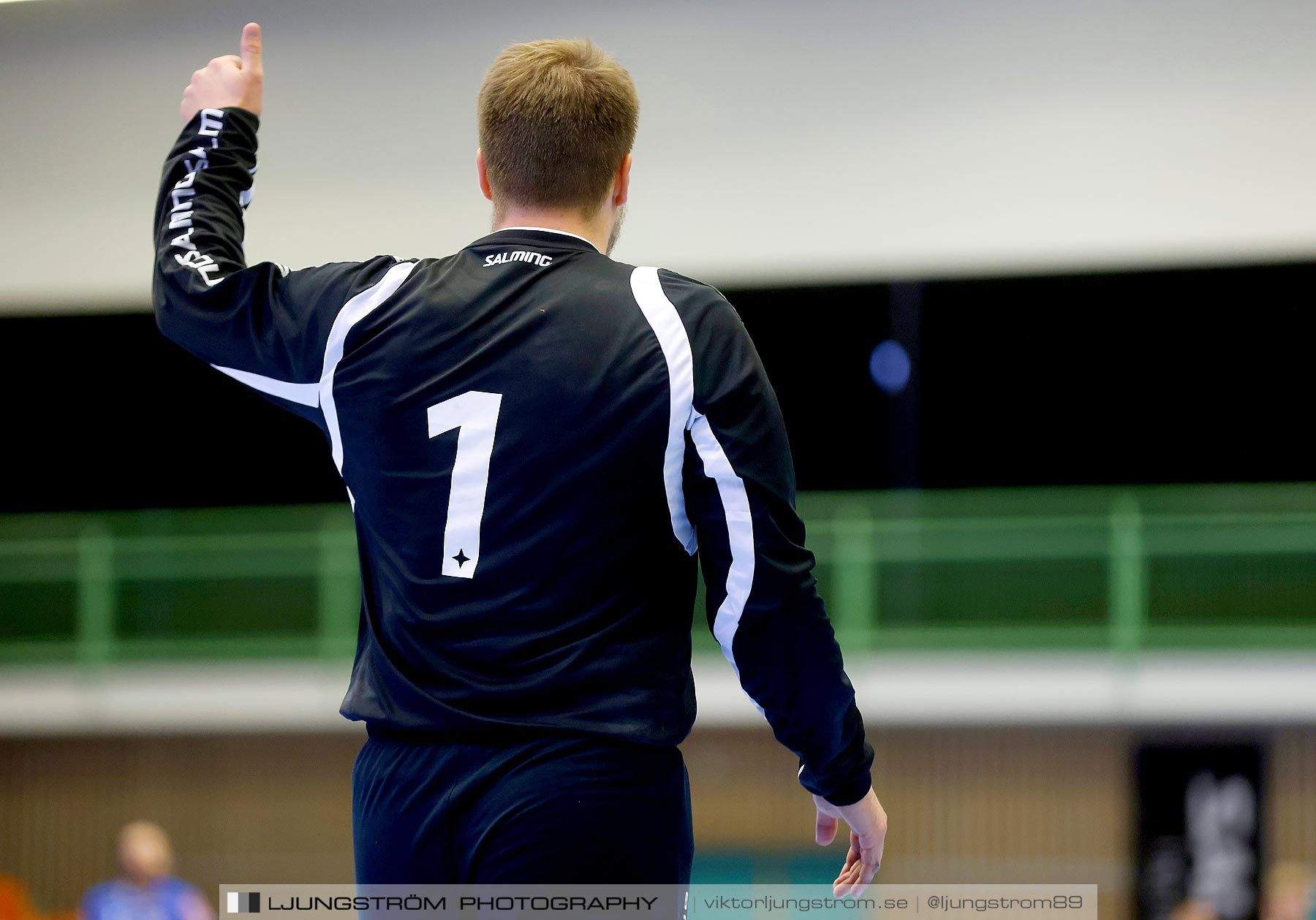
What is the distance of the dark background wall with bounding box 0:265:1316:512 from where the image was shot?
7.79 meters

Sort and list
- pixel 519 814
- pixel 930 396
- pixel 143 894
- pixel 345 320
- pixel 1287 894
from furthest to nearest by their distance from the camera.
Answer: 1. pixel 930 396
2. pixel 143 894
3. pixel 1287 894
4. pixel 345 320
5. pixel 519 814

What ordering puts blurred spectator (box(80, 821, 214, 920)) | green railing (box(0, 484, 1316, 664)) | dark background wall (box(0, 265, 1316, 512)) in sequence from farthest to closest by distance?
dark background wall (box(0, 265, 1316, 512)), green railing (box(0, 484, 1316, 664)), blurred spectator (box(80, 821, 214, 920))

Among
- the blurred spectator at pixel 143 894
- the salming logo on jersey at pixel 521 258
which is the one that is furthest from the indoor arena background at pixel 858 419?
the salming logo on jersey at pixel 521 258

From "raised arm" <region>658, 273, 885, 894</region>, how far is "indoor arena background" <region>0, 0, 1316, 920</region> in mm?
4566

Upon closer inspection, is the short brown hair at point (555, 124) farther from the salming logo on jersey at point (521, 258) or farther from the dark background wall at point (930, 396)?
the dark background wall at point (930, 396)

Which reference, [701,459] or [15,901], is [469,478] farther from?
[15,901]

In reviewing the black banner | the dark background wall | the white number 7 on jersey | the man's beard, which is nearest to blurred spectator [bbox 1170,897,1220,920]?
the black banner

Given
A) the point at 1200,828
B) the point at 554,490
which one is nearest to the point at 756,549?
the point at 554,490

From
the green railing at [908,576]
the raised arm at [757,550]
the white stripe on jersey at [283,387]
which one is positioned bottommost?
the green railing at [908,576]

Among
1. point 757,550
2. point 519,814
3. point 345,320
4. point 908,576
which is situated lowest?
point 908,576

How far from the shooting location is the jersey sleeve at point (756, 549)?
1.48m

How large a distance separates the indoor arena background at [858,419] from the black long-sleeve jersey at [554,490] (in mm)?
4516

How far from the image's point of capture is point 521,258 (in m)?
1.58

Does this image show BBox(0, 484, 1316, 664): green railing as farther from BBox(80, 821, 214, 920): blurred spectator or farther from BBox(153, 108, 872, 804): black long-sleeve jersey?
BBox(153, 108, 872, 804): black long-sleeve jersey
